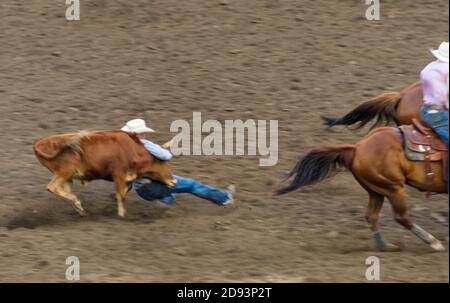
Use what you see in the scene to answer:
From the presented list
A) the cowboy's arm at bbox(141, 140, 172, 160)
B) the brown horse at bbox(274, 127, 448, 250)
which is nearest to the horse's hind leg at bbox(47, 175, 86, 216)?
the cowboy's arm at bbox(141, 140, 172, 160)

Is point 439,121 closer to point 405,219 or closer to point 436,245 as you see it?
point 405,219

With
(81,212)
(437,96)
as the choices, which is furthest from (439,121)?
(81,212)

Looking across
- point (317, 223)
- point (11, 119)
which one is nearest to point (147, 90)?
point (11, 119)

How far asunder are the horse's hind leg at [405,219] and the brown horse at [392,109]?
114cm

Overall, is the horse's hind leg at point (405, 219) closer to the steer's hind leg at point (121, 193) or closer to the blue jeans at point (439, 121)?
the blue jeans at point (439, 121)

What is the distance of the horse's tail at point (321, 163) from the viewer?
8.62m

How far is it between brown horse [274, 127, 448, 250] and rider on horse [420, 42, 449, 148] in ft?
0.91

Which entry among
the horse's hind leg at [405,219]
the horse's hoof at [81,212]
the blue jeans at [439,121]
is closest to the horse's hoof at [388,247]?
the horse's hind leg at [405,219]

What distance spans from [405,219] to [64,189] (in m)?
2.94

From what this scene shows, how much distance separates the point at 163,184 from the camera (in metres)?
9.26

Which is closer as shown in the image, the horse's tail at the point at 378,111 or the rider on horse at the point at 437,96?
the rider on horse at the point at 437,96

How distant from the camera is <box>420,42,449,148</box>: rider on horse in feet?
27.7

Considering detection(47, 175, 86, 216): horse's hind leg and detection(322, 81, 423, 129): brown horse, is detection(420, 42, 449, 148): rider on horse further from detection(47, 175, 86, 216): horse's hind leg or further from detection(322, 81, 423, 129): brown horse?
detection(47, 175, 86, 216): horse's hind leg

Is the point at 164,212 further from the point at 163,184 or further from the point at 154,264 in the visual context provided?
the point at 154,264
